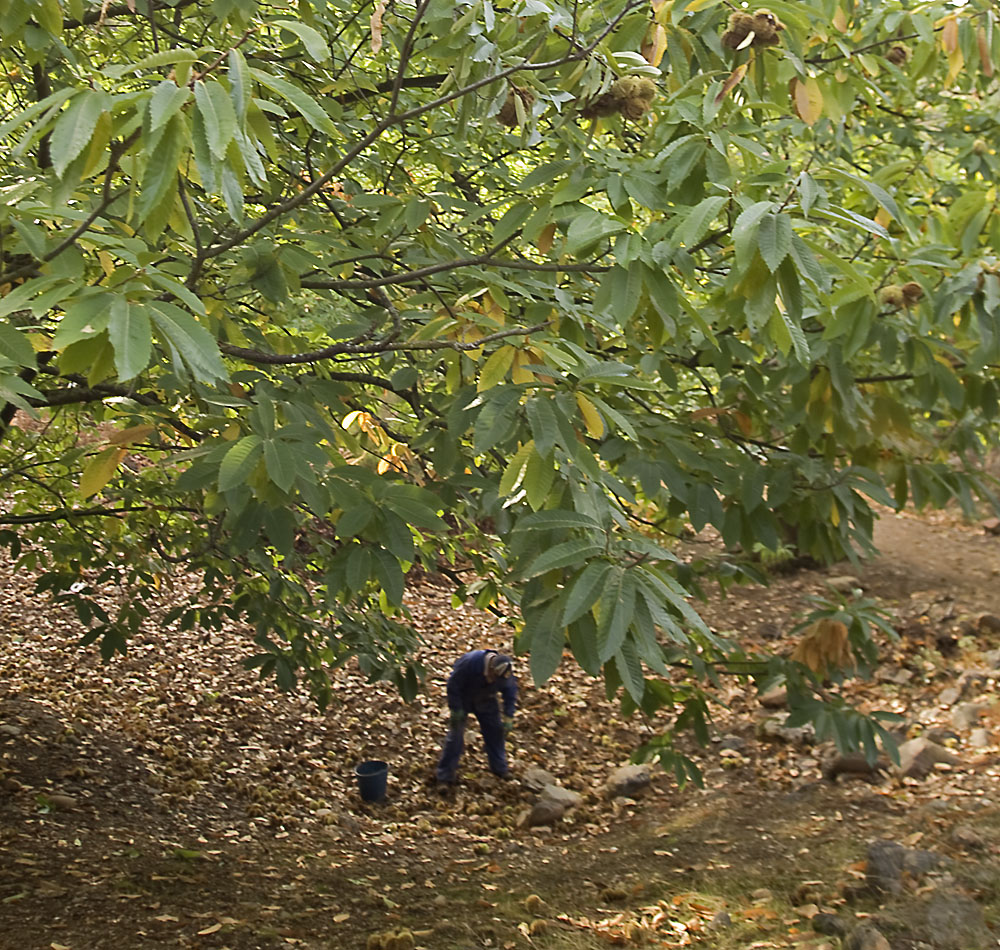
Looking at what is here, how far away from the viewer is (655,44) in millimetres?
2820

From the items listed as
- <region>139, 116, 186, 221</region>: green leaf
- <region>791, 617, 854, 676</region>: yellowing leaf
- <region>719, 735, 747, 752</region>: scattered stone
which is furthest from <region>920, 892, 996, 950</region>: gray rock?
<region>719, 735, 747, 752</region>: scattered stone

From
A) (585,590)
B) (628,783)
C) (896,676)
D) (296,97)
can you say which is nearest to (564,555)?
(585,590)

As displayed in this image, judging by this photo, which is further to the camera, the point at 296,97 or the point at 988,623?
the point at 988,623

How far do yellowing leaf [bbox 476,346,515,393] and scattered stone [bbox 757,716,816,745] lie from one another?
20.8 feet

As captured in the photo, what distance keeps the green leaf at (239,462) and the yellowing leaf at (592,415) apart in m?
0.70

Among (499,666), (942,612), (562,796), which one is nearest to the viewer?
(562,796)

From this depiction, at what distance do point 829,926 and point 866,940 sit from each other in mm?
388

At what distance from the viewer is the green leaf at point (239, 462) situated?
2.00 metres

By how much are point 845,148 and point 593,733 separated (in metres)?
5.26

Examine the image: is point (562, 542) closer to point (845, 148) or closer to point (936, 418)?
point (936, 418)

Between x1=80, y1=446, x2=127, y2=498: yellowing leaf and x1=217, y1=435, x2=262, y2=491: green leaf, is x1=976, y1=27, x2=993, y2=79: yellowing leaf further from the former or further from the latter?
x1=80, y1=446, x2=127, y2=498: yellowing leaf

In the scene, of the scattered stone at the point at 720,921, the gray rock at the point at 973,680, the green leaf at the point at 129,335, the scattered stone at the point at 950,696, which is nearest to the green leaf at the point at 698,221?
the green leaf at the point at 129,335

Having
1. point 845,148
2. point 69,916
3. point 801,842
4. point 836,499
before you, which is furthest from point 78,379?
point 801,842

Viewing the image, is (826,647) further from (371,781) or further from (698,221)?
(371,781)
